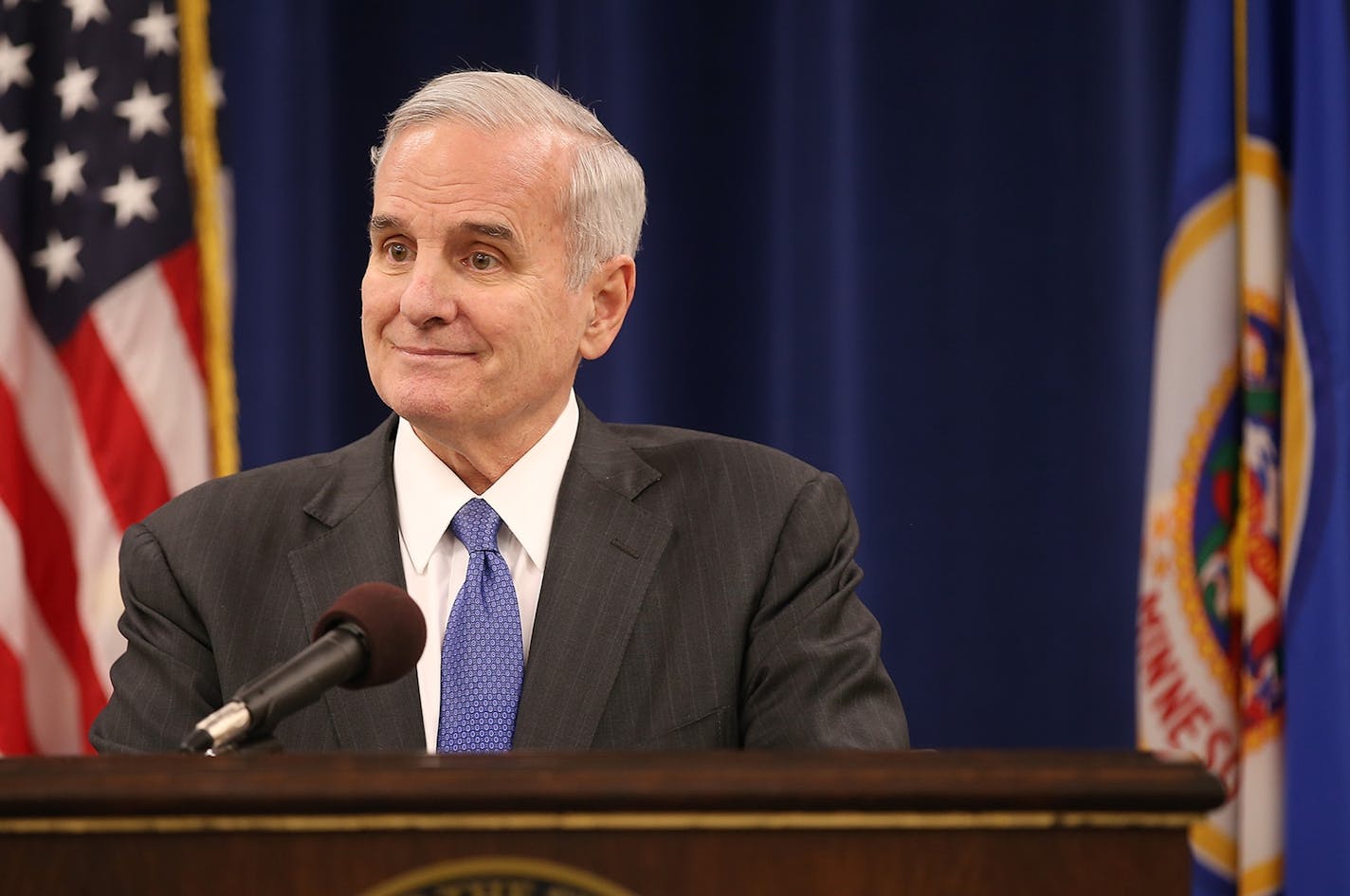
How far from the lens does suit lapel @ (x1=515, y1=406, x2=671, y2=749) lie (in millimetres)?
1799

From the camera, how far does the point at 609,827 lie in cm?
101

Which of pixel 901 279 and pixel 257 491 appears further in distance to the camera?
pixel 901 279

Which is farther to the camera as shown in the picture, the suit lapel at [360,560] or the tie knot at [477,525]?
the tie knot at [477,525]

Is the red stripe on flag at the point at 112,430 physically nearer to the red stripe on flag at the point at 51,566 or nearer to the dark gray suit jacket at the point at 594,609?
the red stripe on flag at the point at 51,566

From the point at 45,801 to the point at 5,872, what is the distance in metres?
0.06

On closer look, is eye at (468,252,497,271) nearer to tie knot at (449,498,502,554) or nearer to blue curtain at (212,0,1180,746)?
tie knot at (449,498,502,554)

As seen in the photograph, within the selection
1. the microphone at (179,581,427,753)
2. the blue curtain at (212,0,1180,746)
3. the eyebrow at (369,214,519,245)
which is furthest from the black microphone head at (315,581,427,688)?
the blue curtain at (212,0,1180,746)

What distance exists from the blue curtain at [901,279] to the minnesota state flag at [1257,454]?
0.42 metres

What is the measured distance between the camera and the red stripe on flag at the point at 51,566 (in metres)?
3.04

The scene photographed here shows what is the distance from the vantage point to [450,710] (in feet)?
5.95

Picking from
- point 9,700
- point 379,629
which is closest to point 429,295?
point 379,629

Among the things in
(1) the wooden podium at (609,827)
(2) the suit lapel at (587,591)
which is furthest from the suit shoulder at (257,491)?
(1) the wooden podium at (609,827)

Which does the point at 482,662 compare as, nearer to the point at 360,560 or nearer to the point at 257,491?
the point at 360,560

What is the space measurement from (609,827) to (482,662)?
847 millimetres
